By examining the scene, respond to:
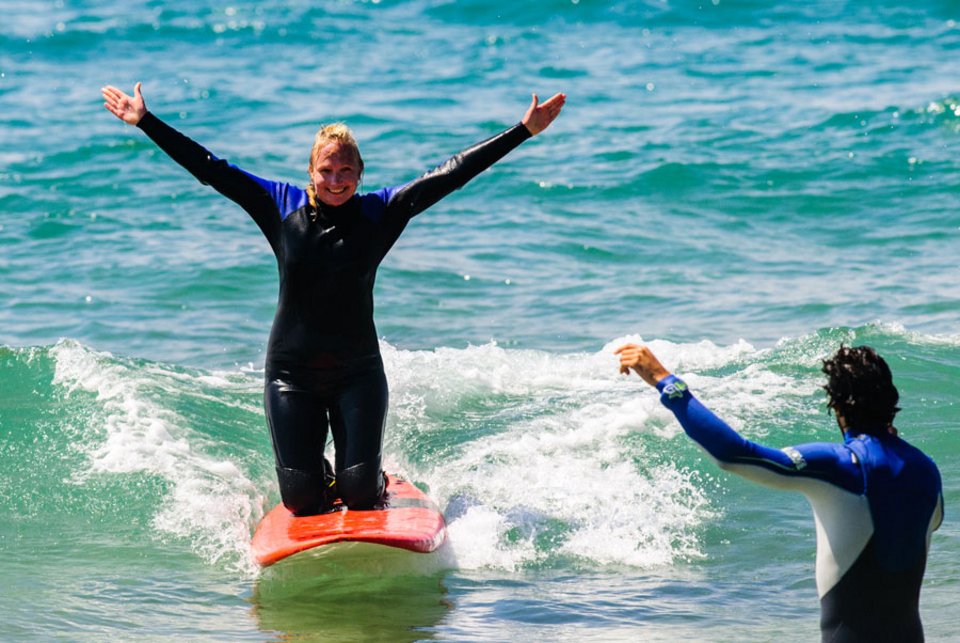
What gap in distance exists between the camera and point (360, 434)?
714 cm

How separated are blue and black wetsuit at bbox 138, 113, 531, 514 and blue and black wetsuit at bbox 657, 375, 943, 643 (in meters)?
2.91

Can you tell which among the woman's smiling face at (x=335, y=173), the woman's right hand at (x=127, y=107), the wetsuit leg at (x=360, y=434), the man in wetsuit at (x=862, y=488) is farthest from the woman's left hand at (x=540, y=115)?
the man in wetsuit at (x=862, y=488)

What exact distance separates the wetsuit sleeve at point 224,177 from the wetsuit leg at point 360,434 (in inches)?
33.8

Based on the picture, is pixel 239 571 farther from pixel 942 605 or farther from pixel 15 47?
pixel 15 47

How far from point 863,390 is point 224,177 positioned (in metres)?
3.67

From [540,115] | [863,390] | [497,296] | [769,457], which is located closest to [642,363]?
[769,457]

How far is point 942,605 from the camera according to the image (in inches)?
259

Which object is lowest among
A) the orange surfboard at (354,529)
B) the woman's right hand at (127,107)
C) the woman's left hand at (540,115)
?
the orange surfboard at (354,529)

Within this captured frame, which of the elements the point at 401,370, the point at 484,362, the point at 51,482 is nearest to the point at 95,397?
the point at 51,482

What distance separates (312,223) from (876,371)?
133 inches

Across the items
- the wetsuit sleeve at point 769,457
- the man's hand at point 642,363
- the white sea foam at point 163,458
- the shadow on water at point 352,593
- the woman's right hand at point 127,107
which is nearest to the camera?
the wetsuit sleeve at point 769,457

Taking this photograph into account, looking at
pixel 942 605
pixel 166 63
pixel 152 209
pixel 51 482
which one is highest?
pixel 166 63

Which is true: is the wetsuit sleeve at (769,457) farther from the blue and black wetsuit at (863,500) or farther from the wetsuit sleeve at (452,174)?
the wetsuit sleeve at (452,174)

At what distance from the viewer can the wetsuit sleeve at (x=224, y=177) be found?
6.77 m
